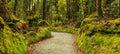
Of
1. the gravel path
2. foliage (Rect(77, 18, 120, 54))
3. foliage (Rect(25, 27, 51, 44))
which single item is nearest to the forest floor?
the gravel path

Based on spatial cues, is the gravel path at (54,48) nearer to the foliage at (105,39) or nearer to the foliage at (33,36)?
the foliage at (33,36)

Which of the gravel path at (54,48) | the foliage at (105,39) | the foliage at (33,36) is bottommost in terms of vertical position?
the gravel path at (54,48)

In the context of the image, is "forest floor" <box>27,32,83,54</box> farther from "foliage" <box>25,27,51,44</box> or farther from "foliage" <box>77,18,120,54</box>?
"foliage" <box>77,18,120,54</box>

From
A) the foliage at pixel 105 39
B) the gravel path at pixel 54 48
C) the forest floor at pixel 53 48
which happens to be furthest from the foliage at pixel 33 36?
the foliage at pixel 105 39

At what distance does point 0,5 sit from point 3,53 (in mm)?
5530

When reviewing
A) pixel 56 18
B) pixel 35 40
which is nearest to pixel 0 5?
pixel 35 40

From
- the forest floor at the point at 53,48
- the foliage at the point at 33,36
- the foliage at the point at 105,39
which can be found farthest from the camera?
the foliage at the point at 33,36

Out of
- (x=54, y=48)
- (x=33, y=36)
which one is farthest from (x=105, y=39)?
(x=33, y=36)

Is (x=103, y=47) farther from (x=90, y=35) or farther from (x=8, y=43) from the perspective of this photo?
(x=8, y=43)

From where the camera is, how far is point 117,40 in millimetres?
12297

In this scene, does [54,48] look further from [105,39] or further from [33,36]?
[105,39]

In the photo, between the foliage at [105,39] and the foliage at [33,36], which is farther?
the foliage at [33,36]

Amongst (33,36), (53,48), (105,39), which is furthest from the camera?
(33,36)

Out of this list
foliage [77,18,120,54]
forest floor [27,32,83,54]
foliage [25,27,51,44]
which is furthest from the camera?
foliage [25,27,51,44]
